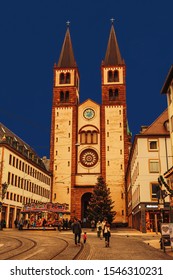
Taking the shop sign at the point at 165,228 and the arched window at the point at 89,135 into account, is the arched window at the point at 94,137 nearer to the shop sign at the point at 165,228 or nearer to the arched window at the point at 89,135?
the arched window at the point at 89,135

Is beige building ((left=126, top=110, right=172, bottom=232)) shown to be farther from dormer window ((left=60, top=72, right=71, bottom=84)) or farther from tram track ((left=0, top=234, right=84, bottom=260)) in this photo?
dormer window ((left=60, top=72, right=71, bottom=84))

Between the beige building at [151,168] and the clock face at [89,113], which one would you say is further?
the clock face at [89,113]

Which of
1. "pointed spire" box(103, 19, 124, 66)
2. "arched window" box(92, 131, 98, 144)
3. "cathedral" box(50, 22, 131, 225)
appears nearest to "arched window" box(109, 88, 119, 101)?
"cathedral" box(50, 22, 131, 225)

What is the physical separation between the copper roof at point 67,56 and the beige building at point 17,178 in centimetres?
2414

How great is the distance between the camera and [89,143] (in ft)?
225

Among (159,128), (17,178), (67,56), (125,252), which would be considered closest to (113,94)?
(67,56)

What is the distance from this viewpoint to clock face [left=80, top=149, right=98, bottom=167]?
6750 cm

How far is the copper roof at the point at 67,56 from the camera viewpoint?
253ft

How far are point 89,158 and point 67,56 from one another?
26.3 metres

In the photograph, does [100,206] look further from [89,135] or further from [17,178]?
[89,135]

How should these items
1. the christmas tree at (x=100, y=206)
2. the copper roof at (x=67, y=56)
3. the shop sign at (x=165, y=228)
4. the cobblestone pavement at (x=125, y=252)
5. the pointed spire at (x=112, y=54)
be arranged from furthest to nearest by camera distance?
1. the copper roof at (x=67, y=56)
2. the pointed spire at (x=112, y=54)
3. the christmas tree at (x=100, y=206)
4. the shop sign at (x=165, y=228)
5. the cobblestone pavement at (x=125, y=252)

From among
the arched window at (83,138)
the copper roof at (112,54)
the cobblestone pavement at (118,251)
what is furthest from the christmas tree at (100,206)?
the cobblestone pavement at (118,251)
